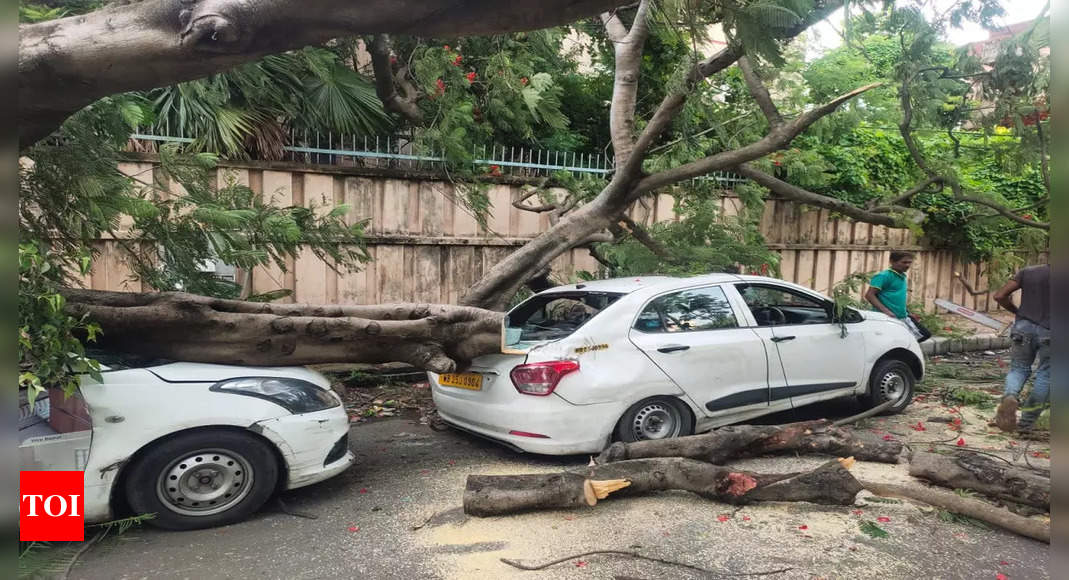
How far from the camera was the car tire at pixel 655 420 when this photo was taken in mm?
5507

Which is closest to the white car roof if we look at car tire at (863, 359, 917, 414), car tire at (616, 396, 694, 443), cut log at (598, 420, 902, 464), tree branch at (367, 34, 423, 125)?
car tire at (616, 396, 694, 443)

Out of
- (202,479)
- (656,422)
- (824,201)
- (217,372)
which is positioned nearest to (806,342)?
(656,422)

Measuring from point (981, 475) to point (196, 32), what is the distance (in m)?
5.26

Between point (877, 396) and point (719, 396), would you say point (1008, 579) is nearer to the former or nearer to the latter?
point (719, 396)

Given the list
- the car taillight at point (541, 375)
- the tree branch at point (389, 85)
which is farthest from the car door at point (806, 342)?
the tree branch at point (389, 85)

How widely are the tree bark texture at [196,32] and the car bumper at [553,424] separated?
2869mm

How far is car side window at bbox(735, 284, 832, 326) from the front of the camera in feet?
21.2

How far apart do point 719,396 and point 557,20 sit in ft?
12.3

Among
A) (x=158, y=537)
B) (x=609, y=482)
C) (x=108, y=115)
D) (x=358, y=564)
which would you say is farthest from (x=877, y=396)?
(x=108, y=115)

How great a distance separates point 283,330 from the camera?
16.1ft

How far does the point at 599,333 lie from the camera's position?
5531 millimetres

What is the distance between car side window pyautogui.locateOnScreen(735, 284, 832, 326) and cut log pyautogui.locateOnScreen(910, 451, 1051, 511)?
182 centimetres

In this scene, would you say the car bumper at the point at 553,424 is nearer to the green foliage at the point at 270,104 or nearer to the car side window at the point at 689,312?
the car side window at the point at 689,312

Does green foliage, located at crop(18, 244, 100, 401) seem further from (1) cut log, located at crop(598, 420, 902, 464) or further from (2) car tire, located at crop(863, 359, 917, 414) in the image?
(2) car tire, located at crop(863, 359, 917, 414)
